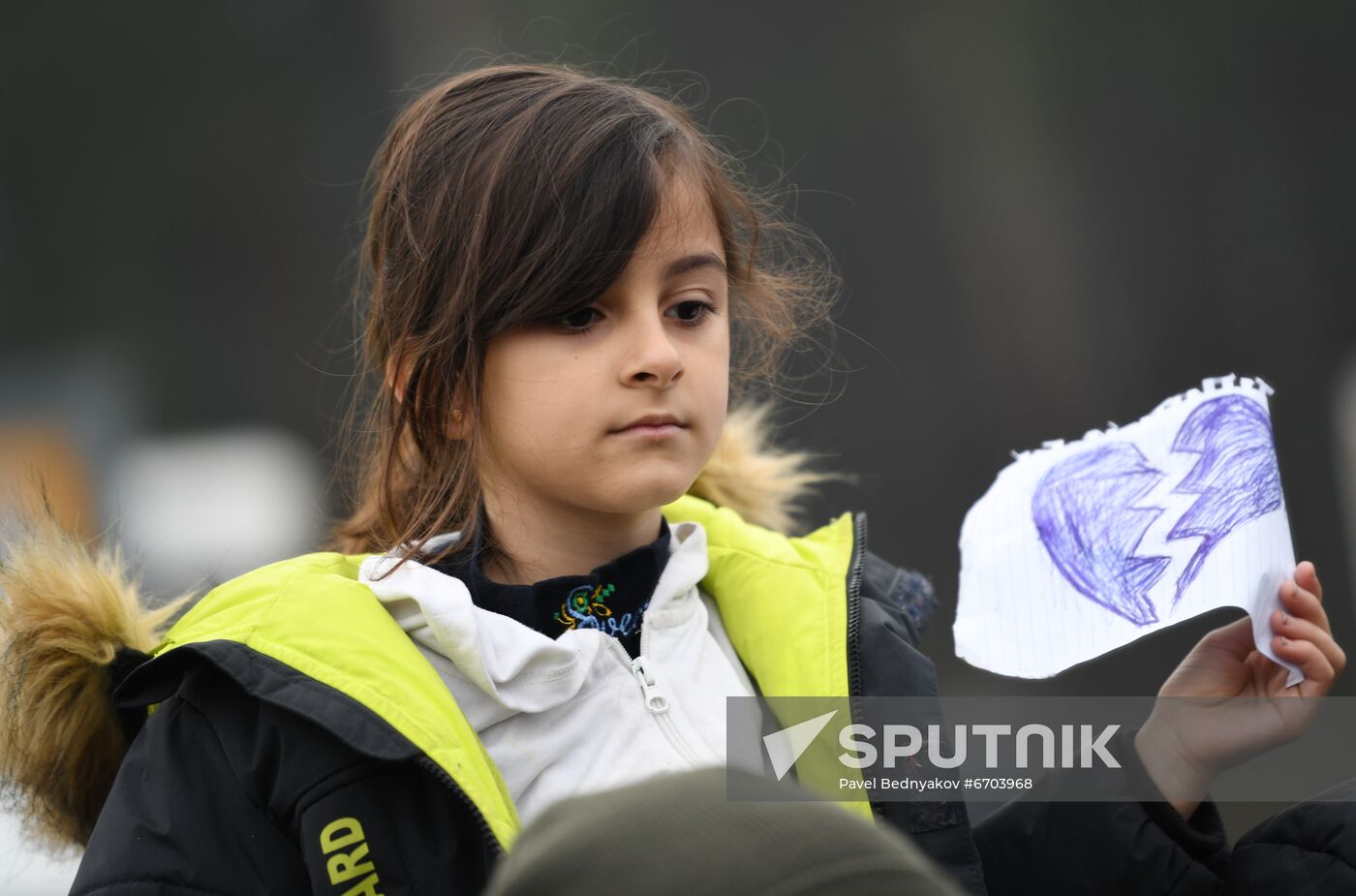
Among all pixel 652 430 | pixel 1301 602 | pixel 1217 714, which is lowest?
pixel 1217 714

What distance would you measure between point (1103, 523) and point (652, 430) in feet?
1.46

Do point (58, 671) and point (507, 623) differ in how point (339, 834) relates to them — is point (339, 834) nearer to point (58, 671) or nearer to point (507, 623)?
point (507, 623)

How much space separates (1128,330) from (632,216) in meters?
2.69

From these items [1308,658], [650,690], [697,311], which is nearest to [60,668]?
[650,690]

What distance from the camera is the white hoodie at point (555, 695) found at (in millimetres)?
1146

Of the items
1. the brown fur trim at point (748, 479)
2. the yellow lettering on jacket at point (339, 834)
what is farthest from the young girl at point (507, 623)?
the brown fur trim at point (748, 479)

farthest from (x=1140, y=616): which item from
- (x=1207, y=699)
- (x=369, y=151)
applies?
(x=369, y=151)

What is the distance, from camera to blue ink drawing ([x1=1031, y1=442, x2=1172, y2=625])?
129 cm

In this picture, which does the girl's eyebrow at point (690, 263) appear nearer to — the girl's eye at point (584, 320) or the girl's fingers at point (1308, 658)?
the girl's eye at point (584, 320)

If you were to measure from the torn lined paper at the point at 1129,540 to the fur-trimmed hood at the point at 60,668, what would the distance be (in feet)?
2.36

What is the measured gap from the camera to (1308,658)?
120 centimetres

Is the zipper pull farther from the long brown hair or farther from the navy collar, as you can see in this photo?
the long brown hair

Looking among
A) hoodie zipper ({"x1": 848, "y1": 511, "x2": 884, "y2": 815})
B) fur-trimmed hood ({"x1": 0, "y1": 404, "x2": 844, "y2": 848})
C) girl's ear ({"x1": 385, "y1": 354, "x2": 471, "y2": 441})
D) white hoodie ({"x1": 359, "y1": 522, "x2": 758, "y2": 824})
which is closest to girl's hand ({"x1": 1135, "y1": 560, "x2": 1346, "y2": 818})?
hoodie zipper ({"x1": 848, "y1": 511, "x2": 884, "y2": 815})

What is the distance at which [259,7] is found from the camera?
393 cm
